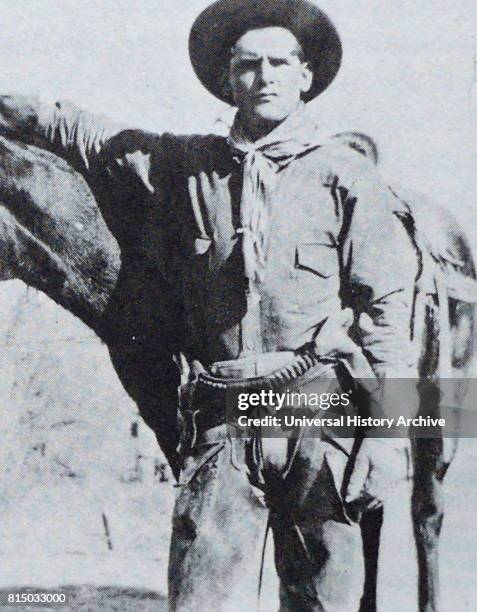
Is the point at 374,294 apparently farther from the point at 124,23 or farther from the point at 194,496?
the point at 124,23

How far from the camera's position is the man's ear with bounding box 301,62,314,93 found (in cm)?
391

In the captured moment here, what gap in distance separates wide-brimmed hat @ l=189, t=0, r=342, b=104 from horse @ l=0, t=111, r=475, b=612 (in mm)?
576

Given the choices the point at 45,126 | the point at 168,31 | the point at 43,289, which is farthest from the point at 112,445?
the point at 168,31

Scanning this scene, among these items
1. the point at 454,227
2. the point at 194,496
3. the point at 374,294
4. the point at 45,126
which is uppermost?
the point at 45,126

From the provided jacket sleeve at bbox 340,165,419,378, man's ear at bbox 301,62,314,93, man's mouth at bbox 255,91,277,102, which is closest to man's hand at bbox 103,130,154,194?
man's mouth at bbox 255,91,277,102

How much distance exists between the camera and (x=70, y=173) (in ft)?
13.4

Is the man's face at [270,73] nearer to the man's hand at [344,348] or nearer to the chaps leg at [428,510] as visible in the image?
the man's hand at [344,348]

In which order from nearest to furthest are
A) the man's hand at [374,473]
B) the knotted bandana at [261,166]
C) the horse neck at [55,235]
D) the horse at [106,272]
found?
the man's hand at [374,473], the knotted bandana at [261,166], the horse at [106,272], the horse neck at [55,235]

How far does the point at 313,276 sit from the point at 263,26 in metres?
0.87

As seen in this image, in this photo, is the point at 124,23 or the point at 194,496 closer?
the point at 194,496

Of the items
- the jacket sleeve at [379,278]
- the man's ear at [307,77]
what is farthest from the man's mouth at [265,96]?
the jacket sleeve at [379,278]

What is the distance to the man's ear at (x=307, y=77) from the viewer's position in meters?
3.91

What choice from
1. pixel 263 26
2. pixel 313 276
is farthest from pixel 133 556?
pixel 263 26

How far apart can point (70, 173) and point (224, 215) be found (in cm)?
61
